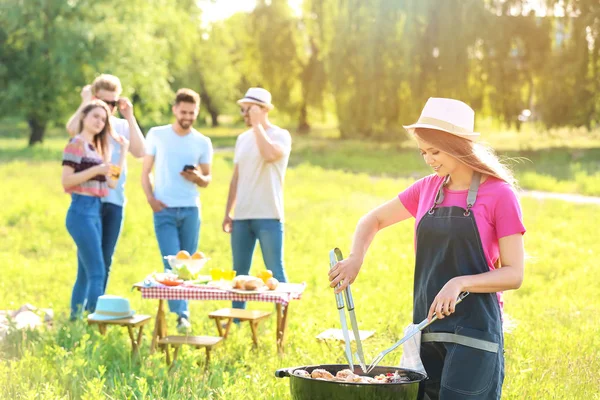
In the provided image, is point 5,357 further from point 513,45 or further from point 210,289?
point 513,45

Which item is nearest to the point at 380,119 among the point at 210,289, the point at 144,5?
the point at 144,5

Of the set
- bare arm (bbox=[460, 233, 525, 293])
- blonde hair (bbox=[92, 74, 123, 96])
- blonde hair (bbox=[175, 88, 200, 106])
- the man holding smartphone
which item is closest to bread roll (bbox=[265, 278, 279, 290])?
the man holding smartphone

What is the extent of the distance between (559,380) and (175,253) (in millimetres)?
3477

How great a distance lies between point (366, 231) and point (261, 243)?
390cm

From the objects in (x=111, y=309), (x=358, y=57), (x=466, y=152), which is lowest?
(x=111, y=309)

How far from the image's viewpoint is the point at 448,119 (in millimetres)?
3994

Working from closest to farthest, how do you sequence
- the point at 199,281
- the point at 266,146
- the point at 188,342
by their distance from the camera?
1. the point at 188,342
2. the point at 199,281
3. the point at 266,146

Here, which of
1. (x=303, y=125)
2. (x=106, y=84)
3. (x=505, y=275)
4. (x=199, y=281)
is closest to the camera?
(x=505, y=275)

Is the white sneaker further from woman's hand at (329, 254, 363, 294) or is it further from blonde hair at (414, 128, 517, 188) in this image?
blonde hair at (414, 128, 517, 188)

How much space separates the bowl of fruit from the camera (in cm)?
736

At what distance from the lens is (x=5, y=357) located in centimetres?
698

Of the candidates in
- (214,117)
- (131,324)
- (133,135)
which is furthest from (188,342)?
(214,117)

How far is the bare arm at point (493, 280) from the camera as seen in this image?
12.4 ft

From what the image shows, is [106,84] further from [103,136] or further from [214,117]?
[214,117]
